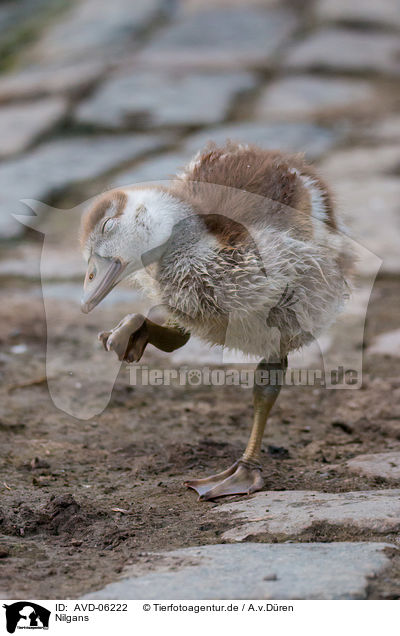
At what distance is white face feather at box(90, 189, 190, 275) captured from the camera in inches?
111

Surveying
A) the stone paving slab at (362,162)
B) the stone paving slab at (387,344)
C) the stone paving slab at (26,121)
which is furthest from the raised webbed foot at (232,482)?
the stone paving slab at (26,121)

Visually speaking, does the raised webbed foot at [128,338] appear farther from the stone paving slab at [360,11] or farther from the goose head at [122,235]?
the stone paving slab at [360,11]

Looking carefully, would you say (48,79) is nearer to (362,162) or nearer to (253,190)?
(362,162)

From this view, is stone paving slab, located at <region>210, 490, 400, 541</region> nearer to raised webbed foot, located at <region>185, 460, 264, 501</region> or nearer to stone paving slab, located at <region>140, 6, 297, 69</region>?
raised webbed foot, located at <region>185, 460, 264, 501</region>

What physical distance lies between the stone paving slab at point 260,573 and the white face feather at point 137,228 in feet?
3.37

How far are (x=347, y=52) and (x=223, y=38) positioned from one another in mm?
1570

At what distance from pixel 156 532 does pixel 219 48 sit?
8.30 m

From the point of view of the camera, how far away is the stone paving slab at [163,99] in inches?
313

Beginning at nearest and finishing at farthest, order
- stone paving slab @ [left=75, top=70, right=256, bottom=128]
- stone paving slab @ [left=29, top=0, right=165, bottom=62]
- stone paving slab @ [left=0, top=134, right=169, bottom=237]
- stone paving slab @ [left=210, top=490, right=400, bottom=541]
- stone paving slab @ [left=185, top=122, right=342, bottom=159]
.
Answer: stone paving slab @ [left=210, top=490, right=400, bottom=541] → stone paving slab @ [left=0, top=134, right=169, bottom=237] → stone paving slab @ [left=185, top=122, right=342, bottom=159] → stone paving slab @ [left=75, top=70, right=256, bottom=128] → stone paving slab @ [left=29, top=0, right=165, bottom=62]
